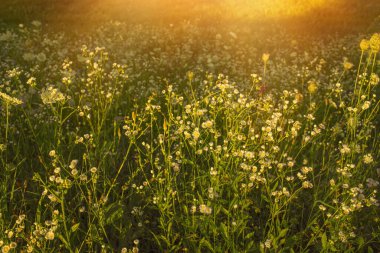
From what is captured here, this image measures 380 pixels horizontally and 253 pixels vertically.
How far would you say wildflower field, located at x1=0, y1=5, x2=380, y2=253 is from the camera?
11.5 ft

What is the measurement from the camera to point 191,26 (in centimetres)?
1196

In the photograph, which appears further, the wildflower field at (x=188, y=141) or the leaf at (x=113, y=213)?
the leaf at (x=113, y=213)

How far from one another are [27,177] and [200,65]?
199 inches

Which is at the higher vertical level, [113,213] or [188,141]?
[188,141]

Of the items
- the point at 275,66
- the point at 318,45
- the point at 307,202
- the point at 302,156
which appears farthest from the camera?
the point at 318,45

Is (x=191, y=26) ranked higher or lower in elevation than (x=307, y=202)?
higher

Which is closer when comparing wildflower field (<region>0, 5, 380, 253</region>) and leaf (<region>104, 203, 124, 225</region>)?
wildflower field (<region>0, 5, 380, 253</region>)

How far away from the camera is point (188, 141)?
13.4 feet

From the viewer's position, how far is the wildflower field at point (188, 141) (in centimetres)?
350

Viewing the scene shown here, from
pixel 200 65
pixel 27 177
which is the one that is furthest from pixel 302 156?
pixel 200 65

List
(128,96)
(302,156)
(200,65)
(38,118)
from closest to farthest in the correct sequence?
1. (302,156)
2. (38,118)
3. (128,96)
4. (200,65)

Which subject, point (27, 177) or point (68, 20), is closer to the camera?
point (27, 177)

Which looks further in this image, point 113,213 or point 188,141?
point 188,141

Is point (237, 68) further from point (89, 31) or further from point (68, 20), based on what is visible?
point (68, 20)
